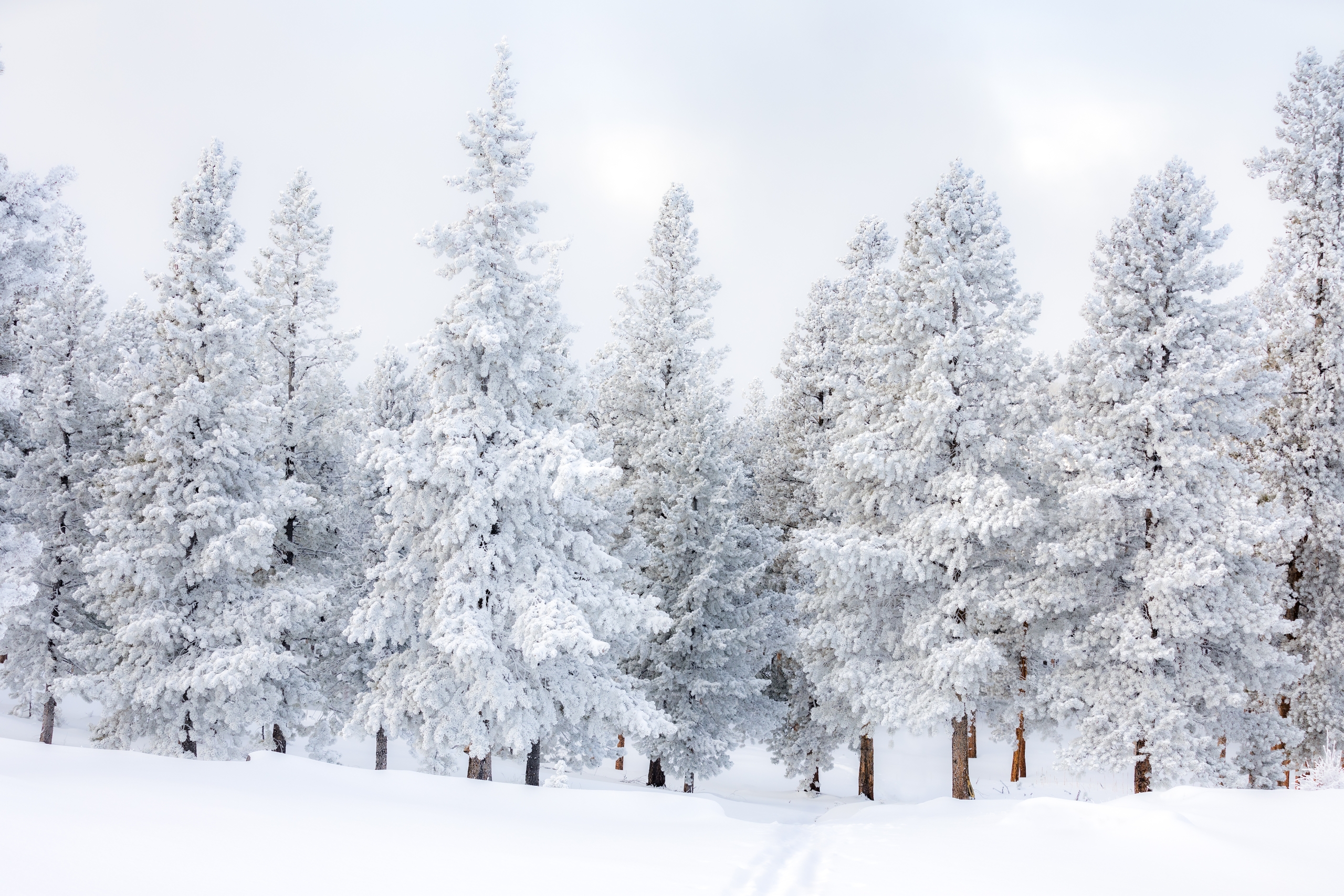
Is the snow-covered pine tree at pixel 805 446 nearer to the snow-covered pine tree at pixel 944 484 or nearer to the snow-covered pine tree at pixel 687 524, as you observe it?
the snow-covered pine tree at pixel 687 524

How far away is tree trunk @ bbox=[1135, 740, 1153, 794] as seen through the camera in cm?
1374

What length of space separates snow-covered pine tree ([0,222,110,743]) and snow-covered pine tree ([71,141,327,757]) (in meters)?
2.94

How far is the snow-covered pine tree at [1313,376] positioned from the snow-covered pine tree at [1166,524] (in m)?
2.20

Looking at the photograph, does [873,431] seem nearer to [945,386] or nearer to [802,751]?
[945,386]

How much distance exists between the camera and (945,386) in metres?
15.0

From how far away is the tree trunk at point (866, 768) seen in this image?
20.1 m

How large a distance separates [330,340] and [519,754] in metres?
11.5

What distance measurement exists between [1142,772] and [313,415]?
20.0m

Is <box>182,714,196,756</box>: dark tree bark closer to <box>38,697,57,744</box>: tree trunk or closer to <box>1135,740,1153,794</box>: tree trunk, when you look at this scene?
<box>38,697,57,744</box>: tree trunk

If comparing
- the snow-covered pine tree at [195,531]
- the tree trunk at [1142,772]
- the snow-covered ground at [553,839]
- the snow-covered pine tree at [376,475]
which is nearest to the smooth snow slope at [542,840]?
the snow-covered ground at [553,839]

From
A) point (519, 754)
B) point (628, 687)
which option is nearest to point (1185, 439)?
point (628, 687)

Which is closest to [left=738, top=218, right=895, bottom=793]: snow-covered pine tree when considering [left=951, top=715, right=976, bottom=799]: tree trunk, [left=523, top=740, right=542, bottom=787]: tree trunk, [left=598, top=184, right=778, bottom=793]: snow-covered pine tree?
[left=598, top=184, right=778, bottom=793]: snow-covered pine tree

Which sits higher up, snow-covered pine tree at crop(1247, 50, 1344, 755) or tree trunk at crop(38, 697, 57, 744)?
snow-covered pine tree at crop(1247, 50, 1344, 755)

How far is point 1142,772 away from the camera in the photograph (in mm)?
14031
